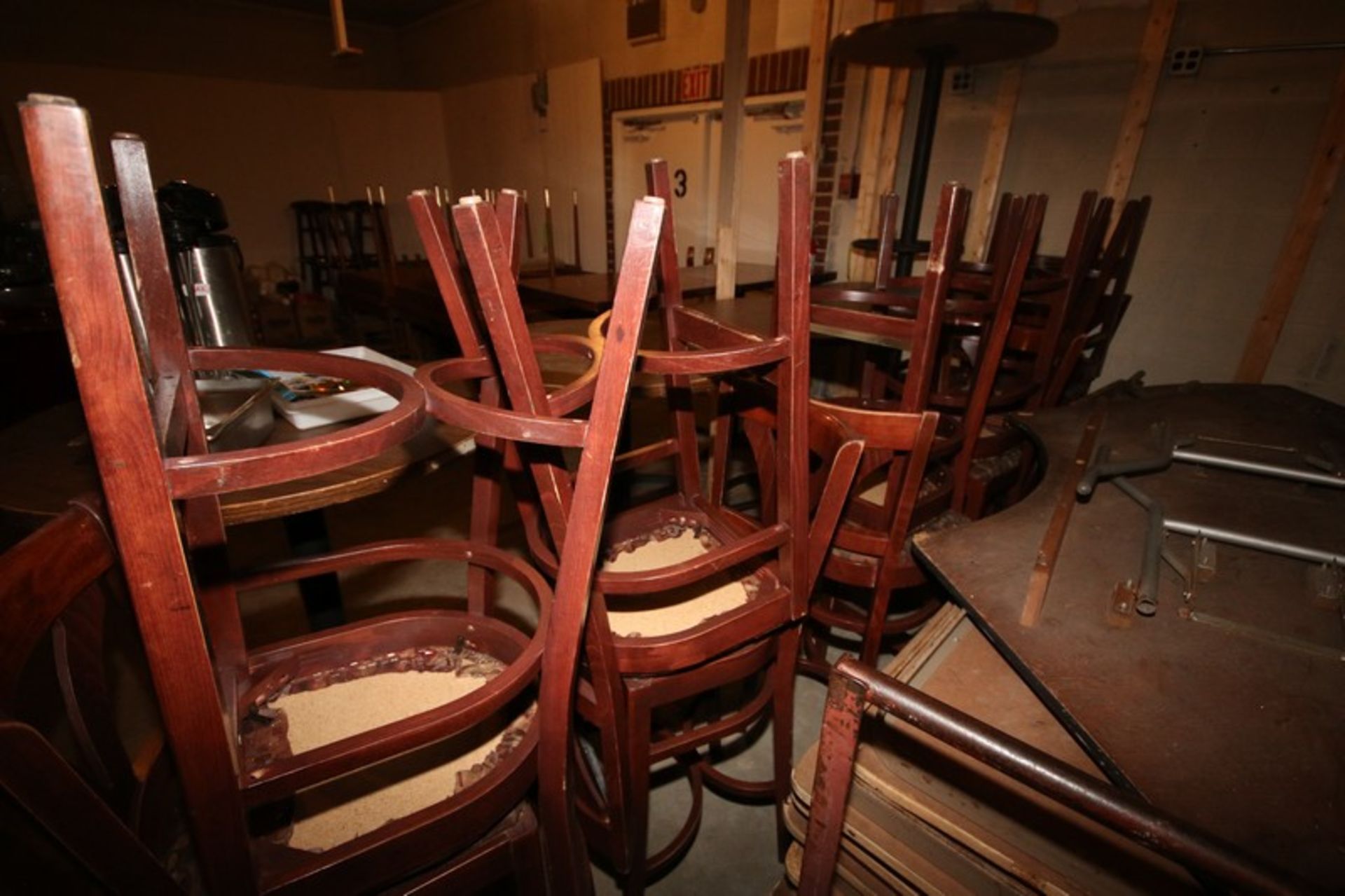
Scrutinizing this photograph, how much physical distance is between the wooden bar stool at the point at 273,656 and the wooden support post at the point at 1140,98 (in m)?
3.38

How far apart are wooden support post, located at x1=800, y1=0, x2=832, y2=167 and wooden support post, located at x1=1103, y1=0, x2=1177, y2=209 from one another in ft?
4.82

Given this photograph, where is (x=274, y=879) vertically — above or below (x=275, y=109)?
below

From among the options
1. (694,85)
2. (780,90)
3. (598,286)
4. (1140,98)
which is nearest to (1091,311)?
(1140,98)

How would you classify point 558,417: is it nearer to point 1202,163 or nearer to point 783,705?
point 783,705

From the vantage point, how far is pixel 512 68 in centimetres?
659

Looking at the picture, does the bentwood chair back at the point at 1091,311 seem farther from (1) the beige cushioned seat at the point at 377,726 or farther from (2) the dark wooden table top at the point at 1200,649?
(1) the beige cushioned seat at the point at 377,726

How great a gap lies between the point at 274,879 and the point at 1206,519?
170 cm

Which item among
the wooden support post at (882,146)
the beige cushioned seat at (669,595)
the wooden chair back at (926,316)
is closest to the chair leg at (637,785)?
the beige cushioned seat at (669,595)

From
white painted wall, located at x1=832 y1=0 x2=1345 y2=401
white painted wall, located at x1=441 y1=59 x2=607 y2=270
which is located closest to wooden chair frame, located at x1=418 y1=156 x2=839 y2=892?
white painted wall, located at x1=832 y1=0 x2=1345 y2=401

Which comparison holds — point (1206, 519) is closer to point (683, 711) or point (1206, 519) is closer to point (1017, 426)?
point (1017, 426)

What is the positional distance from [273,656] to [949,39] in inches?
112

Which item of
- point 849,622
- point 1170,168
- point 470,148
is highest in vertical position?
point 470,148

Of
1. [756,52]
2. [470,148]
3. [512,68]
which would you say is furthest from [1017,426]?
[470,148]

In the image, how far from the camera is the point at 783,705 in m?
1.20
